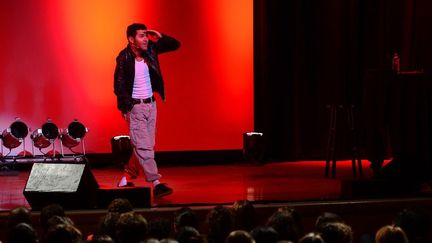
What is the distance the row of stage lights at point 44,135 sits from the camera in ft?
30.5

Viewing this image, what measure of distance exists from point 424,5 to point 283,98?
84.1 inches

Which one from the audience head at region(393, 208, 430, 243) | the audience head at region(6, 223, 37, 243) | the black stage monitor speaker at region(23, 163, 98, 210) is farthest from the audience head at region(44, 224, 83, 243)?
the black stage monitor speaker at region(23, 163, 98, 210)

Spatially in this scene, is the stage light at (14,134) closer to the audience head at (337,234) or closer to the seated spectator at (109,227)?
the seated spectator at (109,227)

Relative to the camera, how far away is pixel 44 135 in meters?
9.38

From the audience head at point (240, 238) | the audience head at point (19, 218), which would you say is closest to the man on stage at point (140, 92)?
the audience head at point (19, 218)

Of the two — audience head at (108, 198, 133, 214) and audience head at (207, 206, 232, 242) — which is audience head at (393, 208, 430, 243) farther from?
audience head at (108, 198, 133, 214)

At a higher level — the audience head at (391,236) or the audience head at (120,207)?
the audience head at (391,236)

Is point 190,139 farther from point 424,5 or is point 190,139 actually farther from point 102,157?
point 424,5

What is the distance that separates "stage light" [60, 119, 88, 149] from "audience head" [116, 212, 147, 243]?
5.36 metres

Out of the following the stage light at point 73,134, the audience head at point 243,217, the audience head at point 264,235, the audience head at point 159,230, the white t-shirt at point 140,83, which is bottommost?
the stage light at point 73,134

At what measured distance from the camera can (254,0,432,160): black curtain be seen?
10391mm

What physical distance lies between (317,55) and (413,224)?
249 inches

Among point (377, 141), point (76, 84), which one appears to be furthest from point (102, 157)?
point (377, 141)

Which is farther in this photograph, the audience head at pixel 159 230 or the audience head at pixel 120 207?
the audience head at pixel 120 207
